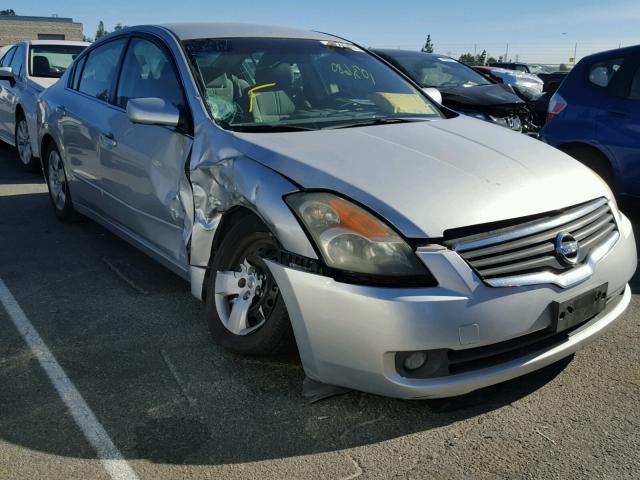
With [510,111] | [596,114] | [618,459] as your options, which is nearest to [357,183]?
[618,459]

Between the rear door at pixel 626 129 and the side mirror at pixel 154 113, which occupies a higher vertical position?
the side mirror at pixel 154 113

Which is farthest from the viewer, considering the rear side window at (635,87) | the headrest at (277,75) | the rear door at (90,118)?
the rear side window at (635,87)

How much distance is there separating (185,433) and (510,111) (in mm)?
6229

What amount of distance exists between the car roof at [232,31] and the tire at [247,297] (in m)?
1.48

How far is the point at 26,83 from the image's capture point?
7.96m

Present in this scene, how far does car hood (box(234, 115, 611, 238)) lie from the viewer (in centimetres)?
257

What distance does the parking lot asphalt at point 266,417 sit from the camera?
2436 mm

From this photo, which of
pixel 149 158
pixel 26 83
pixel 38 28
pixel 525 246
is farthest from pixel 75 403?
pixel 38 28

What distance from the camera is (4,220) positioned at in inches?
233

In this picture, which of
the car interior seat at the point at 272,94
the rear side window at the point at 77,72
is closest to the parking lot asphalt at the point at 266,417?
the car interior seat at the point at 272,94

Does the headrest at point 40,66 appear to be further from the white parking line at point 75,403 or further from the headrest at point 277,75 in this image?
the headrest at point 277,75

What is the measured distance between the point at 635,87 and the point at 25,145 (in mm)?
6883

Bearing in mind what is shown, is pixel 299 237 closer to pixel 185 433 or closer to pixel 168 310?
pixel 185 433

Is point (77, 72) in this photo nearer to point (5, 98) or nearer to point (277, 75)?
point (277, 75)
